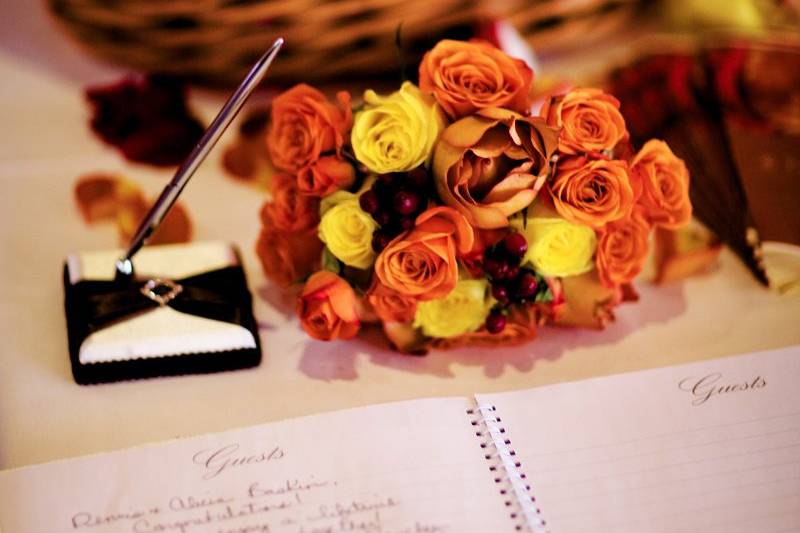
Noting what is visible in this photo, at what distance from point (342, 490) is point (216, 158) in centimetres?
49

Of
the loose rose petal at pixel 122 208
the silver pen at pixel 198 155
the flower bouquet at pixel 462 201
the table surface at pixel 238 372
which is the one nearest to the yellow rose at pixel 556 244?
the flower bouquet at pixel 462 201

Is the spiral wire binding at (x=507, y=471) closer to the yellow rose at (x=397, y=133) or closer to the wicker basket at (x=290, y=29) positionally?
the yellow rose at (x=397, y=133)

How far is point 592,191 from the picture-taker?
670 millimetres

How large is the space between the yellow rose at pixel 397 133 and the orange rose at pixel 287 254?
101 mm

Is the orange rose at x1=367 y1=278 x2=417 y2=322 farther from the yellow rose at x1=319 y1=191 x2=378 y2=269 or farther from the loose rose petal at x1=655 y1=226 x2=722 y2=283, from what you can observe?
the loose rose petal at x1=655 y1=226 x2=722 y2=283

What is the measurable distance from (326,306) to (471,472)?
0.16 meters

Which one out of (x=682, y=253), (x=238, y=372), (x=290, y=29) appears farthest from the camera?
(x=290, y=29)

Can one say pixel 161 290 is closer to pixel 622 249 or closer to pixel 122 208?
pixel 122 208

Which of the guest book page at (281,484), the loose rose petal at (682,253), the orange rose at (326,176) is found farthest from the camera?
the loose rose petal at (682,253)

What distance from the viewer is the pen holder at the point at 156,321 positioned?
70 cm

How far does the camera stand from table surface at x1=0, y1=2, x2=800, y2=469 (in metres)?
0.68

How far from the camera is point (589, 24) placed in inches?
44.2

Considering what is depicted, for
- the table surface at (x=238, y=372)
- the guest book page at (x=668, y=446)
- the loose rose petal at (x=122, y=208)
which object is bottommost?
the guest book page at (x=668, y=446)

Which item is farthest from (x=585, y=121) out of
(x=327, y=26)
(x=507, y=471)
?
(x=327, y=26)
